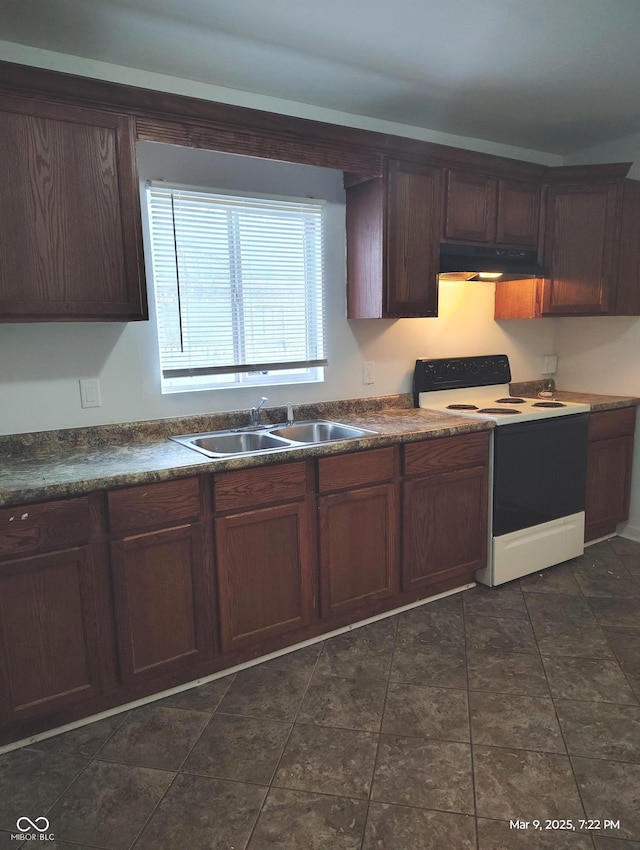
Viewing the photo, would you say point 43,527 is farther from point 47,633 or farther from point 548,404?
point 548,404

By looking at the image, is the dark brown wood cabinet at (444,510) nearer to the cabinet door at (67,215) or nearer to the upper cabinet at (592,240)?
the upper cabinet at (592,240)

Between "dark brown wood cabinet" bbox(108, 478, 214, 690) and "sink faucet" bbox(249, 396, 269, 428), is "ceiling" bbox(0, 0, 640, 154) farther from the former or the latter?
"dark brown wood cabinet" bbox(108, 478, 214, 690)

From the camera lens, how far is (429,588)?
9.42 feet

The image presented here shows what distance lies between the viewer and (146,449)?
235 cm

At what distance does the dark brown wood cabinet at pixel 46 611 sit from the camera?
1.79 metres

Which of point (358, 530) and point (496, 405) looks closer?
point (358, 530)

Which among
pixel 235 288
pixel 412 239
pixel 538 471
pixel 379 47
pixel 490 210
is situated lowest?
pixel 538 471

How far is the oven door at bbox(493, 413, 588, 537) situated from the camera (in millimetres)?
2904

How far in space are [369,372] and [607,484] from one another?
1.64 metres

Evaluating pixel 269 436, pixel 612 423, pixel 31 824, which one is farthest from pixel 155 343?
pixel 612 423

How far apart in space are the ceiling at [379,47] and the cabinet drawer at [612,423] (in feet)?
5.40

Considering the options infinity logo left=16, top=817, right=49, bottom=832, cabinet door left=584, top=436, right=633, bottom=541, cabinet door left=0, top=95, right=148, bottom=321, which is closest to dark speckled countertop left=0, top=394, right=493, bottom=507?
cabinet door left=0, top=95, right=148, bottom=321

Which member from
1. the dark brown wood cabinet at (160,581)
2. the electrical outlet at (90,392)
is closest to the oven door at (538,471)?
the dark brown wood cabinet at (160,581)

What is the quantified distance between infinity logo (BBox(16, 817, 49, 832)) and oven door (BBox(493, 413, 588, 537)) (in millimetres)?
2222
